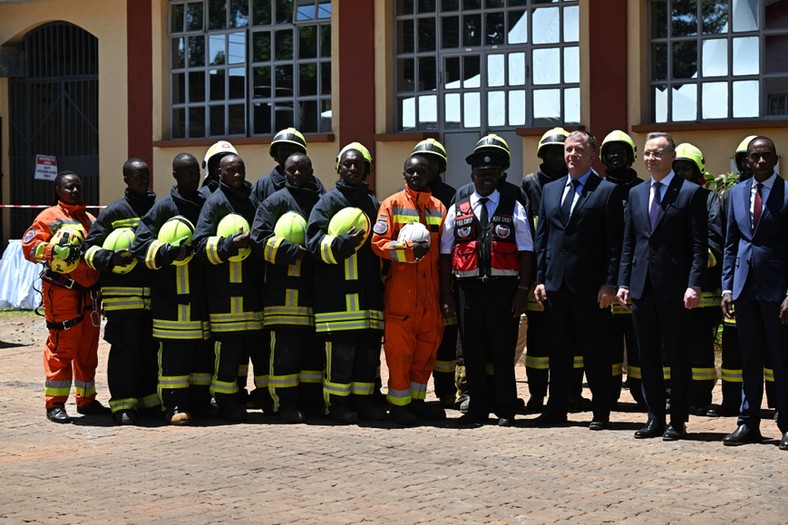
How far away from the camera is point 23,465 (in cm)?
784

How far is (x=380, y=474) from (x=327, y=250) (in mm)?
2185

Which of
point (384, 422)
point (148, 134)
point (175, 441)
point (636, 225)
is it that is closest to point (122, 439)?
point (175, 441)

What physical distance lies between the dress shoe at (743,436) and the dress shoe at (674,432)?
0.29 m

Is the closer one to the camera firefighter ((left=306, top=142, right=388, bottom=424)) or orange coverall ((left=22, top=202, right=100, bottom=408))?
firefighter ((left=306, top=142, right=388, bottom=424))

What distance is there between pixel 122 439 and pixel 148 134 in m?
12.1

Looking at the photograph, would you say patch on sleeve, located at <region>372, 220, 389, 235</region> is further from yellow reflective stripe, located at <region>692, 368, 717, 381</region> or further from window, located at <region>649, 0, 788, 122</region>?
window, located at <region>649, 0, 788, 122</region>

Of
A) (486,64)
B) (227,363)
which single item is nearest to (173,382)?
(227,363)

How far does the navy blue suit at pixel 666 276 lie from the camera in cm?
852

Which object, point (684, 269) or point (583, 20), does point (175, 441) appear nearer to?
point (684, 269)

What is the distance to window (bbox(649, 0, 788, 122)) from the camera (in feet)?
51.0

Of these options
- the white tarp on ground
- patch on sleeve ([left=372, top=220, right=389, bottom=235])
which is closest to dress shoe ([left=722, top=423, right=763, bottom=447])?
patch on sleeve ([left=372, top=220, right=389, bottom=235])

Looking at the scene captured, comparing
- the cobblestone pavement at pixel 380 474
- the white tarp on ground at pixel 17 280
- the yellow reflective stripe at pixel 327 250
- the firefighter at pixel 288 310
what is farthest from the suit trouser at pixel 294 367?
the white tarp on ground at pixel 17 280

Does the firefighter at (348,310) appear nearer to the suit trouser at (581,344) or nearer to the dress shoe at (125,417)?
the suit trouser at (581,344)

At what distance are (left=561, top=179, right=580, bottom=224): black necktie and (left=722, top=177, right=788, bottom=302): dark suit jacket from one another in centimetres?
117
